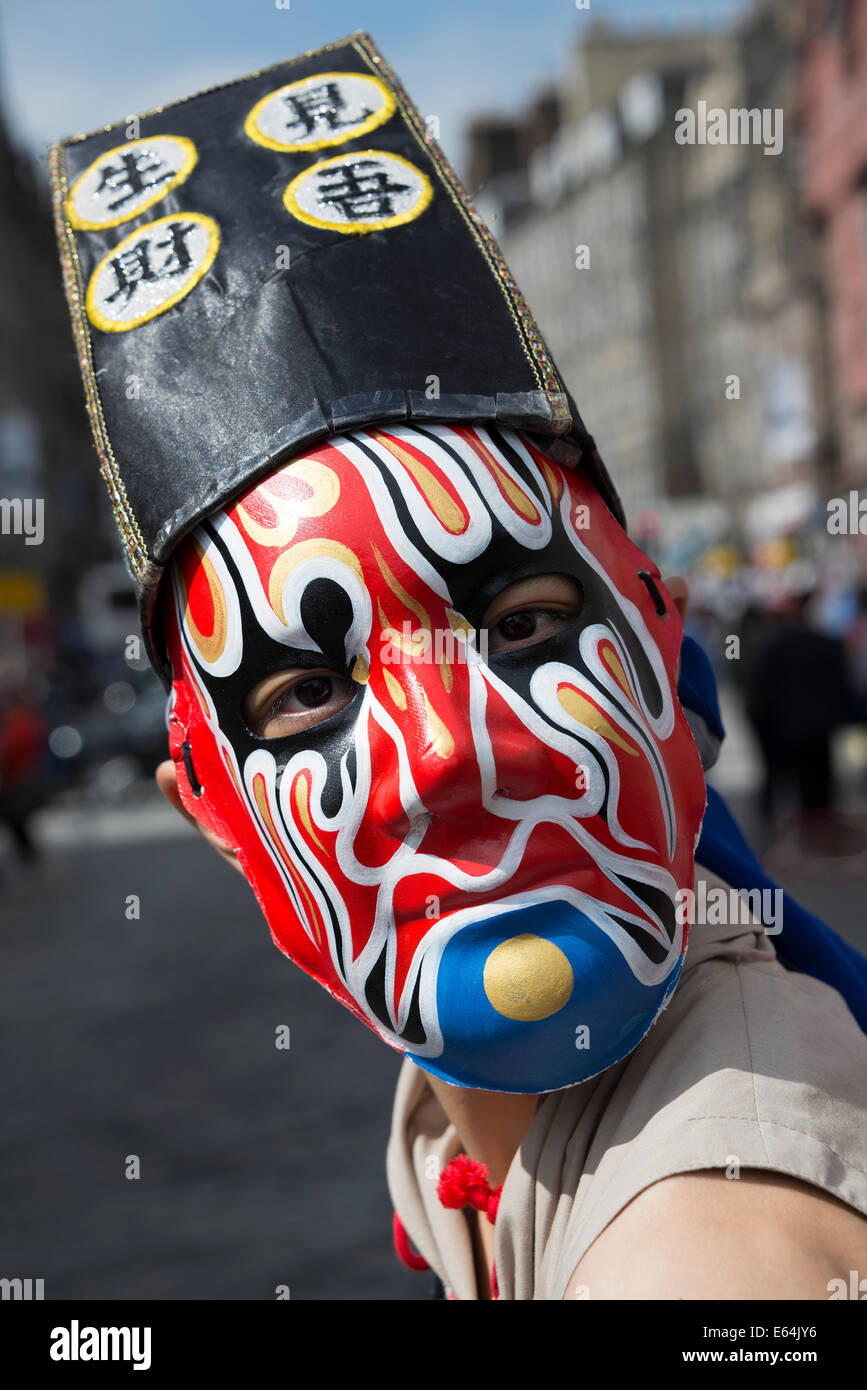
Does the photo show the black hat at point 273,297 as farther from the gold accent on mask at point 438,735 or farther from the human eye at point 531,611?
the gold accent on mask at point 438,735

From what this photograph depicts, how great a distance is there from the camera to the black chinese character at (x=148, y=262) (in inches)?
79.9

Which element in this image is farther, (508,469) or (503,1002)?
(508,469)

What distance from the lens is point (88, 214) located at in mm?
2164

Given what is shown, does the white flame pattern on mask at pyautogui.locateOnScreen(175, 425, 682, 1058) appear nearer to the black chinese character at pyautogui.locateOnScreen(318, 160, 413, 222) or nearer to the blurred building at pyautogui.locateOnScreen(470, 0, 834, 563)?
the black chinese character at pyautogui.locateOnScreen(318, 160, 413, 222)

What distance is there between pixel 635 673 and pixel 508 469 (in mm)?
272

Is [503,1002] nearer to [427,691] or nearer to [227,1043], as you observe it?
[427,691]

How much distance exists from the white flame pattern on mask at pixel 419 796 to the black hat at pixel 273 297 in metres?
0.07

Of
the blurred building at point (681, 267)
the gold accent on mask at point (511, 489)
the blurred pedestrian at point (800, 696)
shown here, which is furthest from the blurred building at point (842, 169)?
the gold accent on mask at point (511, 489)

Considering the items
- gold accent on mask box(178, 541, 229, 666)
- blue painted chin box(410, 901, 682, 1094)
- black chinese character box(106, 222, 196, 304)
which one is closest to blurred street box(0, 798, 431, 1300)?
blue painted chin box(410, 901, 682, 1094)

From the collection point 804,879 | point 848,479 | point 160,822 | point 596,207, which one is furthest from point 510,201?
point 804,879

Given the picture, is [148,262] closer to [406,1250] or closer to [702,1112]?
[702,1112]

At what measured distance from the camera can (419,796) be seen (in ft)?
5.83

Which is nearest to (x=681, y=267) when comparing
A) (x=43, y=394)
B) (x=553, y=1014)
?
(x=43, y=394)

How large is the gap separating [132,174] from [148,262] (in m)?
0.19
